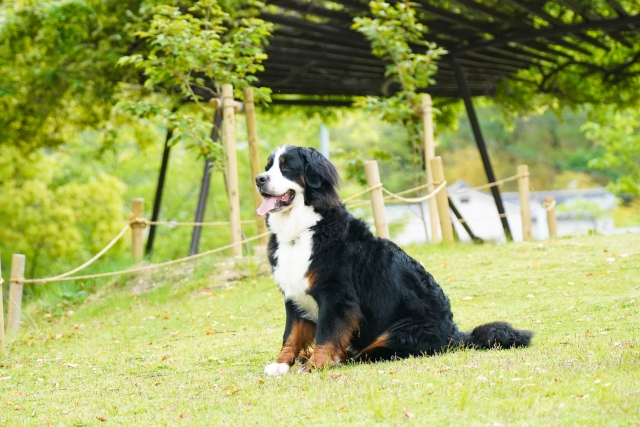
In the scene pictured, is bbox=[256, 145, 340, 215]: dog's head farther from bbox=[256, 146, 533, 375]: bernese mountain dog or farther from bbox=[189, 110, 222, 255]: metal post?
bbox=[189, 110, 222, 255]: metal post

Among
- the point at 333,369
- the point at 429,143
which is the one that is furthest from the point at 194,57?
the point at 333,369

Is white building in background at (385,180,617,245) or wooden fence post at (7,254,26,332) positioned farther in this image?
white building in background at (385,180,617,245)

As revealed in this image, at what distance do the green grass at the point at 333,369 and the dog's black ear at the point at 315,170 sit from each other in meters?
1.26

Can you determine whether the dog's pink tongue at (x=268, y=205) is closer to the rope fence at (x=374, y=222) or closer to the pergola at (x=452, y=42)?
the rope fence at (x=374, y=222)

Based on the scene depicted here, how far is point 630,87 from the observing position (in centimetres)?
1747

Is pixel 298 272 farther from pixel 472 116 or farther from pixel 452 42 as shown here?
pixel 472 116

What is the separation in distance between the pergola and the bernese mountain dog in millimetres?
6656

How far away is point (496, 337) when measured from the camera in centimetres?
549

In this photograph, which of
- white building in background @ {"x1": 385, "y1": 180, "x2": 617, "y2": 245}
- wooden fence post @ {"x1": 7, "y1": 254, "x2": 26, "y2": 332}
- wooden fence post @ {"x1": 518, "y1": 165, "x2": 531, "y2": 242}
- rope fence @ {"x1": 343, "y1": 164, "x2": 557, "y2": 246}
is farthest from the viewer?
white building in background @ {"x1": 385, "y1": 180, "x2": 617, "y2": 245}

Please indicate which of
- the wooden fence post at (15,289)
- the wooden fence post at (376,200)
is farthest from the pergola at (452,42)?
the wooden fence post at (15,289)

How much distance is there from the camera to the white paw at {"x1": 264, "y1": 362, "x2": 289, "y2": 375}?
5227mm

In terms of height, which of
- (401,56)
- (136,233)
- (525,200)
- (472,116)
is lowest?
(525,200)

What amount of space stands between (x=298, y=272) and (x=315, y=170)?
0.69 metres

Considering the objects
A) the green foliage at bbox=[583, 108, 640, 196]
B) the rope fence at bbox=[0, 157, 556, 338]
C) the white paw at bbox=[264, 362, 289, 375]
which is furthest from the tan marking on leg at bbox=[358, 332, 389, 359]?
the green foliage at bbox=[583, 108, 640, 196]
